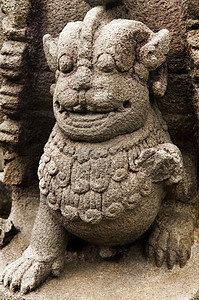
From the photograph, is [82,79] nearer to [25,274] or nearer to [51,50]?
[51,50]

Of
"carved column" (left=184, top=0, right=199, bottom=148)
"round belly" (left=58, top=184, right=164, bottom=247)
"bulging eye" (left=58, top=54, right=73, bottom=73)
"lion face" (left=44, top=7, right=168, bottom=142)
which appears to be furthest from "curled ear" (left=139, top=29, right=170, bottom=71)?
"round belly" (left=58, top=184, right=164, bottom=247)

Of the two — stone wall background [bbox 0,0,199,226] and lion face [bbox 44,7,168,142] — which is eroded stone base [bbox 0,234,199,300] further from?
lion face [bbox 44,7,168,142]

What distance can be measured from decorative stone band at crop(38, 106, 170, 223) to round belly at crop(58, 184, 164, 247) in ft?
0.07

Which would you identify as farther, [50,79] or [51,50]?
[50,79]

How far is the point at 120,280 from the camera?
5.06 feet

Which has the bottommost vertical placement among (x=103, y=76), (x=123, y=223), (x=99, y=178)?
(x=123, y=223)

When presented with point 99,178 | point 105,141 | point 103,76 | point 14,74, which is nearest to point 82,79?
point 103,76

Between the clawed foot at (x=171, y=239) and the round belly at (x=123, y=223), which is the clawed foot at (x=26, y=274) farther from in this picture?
the clawed foot at (x=171, y=239)

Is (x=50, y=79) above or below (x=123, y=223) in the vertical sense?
above

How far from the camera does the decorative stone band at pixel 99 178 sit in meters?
1.38

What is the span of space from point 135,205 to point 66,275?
1.34ft

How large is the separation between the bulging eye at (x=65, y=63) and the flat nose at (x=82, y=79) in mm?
50

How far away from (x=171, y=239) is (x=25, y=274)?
553 millimetres

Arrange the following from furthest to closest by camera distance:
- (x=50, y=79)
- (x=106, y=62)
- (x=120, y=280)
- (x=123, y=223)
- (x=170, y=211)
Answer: (x=50, y=79), (x=170, y=211), (x=120, y=280), (x=123, y=223), (x=106, y=62)
